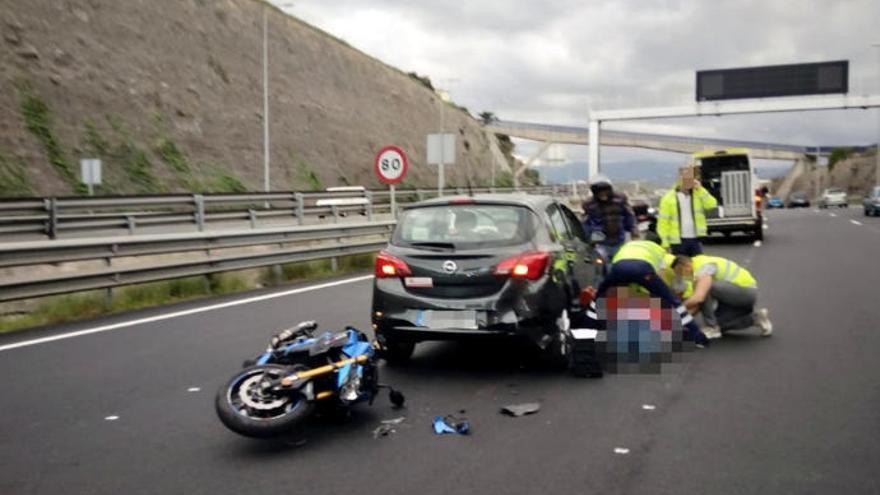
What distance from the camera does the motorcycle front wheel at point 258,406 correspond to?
199 inches

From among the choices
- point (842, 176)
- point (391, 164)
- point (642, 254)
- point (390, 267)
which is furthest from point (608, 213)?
point (842, 176)

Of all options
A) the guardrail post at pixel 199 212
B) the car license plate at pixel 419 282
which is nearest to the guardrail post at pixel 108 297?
the guardrail post at pixel 199 212

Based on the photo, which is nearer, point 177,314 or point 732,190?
point 177,314

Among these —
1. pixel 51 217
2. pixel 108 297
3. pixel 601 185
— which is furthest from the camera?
pixel 51 217

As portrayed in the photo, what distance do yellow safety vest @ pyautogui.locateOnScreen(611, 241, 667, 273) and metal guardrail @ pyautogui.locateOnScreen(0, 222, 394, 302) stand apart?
22.0 feet

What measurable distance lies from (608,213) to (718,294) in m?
1.71

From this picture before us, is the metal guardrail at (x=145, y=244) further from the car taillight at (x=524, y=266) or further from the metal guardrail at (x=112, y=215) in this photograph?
the car taillight at (x=524, y=266)

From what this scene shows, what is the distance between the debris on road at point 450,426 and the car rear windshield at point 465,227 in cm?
164

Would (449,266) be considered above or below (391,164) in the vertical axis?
below

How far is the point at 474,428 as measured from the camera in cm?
550

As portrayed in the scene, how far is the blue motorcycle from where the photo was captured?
5.11 meters

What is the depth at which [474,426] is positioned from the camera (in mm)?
5551

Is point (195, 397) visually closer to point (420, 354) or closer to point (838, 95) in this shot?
point (420, 354)

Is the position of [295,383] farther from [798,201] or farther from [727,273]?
[798,201]
